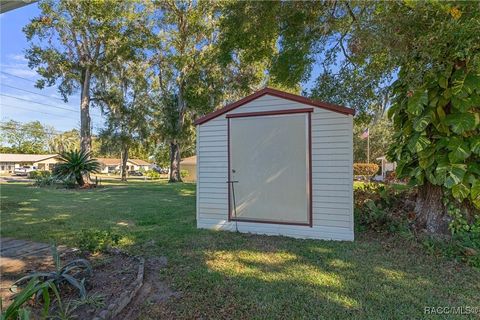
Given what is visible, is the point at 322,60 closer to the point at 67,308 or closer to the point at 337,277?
the point at 337,277

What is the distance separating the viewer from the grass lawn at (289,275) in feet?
8.45

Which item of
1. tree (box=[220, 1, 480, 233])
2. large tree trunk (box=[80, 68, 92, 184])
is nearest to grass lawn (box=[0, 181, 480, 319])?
Answer: tree (box=[220, 1, 480, 233])

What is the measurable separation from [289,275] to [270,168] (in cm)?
212

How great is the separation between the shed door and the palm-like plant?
11.6 m

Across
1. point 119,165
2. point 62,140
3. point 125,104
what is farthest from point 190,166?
point 62,140

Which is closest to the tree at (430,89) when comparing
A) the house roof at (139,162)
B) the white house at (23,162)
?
the white house at (23,162)

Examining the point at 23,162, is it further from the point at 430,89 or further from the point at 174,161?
the point at 430,89

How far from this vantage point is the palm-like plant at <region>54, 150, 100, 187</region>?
46.5ft

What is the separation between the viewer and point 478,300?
2723 mm

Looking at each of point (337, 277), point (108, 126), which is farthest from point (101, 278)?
point (108, 126)

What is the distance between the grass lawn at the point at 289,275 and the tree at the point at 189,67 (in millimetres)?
13284

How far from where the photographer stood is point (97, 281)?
3.01m

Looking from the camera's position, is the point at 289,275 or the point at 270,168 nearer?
the point at 289,275

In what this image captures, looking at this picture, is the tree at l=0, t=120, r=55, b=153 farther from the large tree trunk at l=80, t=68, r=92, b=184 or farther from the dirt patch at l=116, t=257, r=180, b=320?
the dirt patch at l=116, t=257, r=180, b=320
